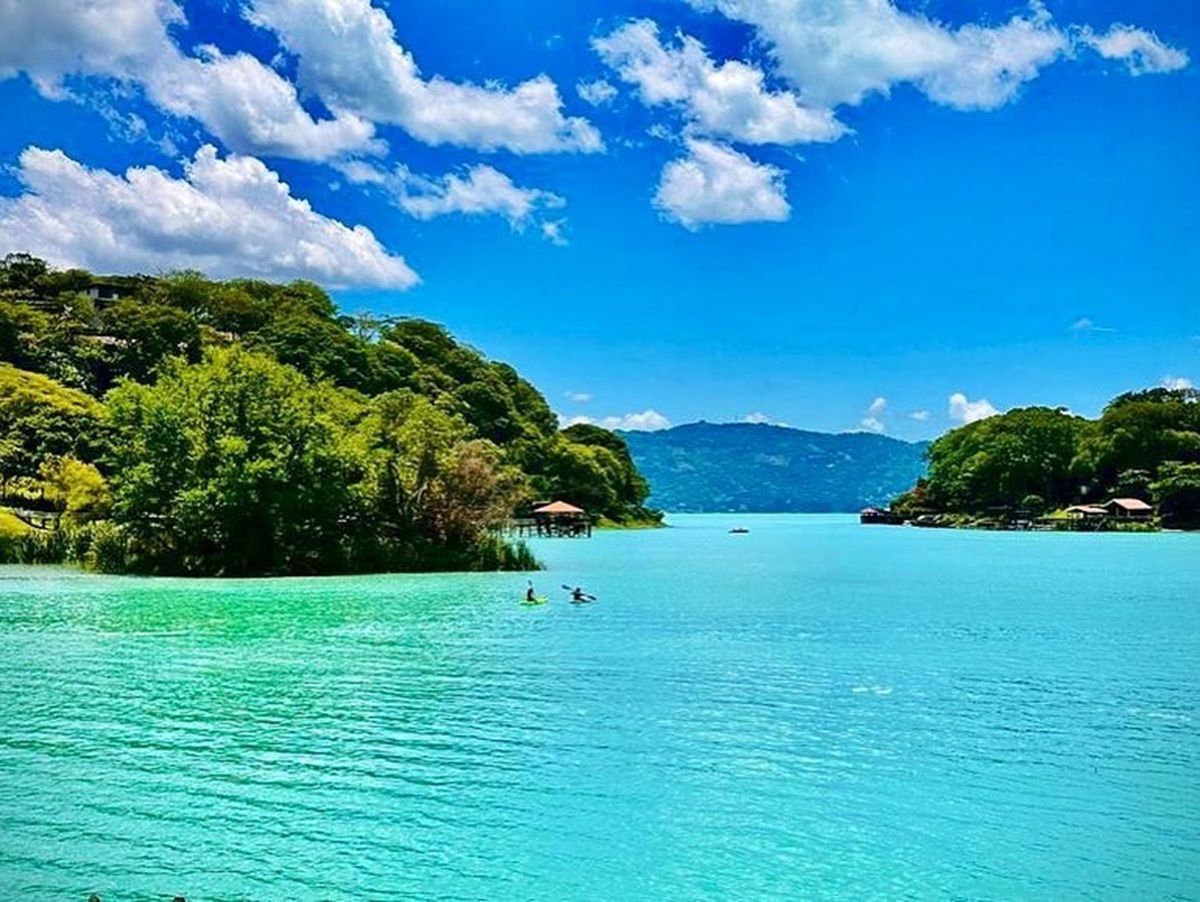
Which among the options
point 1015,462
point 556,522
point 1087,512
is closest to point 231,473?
point 556,522

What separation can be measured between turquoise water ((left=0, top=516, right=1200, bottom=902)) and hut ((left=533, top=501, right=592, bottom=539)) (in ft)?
231

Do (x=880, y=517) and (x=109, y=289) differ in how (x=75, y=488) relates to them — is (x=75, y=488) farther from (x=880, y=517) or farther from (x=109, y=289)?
(x=880, y=517)

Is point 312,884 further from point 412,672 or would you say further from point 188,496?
point 188,496

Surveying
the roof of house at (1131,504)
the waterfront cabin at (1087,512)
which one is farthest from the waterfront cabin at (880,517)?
the roof of house at (1131,504)

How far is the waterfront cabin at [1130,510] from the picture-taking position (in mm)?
121375

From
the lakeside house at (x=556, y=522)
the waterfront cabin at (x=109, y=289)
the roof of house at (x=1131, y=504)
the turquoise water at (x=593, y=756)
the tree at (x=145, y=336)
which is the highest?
the waterfront cabin at (x=109, y=289)

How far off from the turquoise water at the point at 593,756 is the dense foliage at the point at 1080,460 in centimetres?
10229

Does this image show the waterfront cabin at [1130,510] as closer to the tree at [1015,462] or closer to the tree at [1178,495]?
the tree at [1178,495]

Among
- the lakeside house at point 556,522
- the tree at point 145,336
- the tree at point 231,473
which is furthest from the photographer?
the lakeside house at point 556,522

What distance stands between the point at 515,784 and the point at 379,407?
5617 cm

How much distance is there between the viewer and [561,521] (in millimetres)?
112125

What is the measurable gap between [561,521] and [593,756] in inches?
3777

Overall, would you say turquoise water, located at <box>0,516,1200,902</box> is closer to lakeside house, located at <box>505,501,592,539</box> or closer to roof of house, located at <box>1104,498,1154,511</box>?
lakeside house, located at <box>505,501,592,539</box>

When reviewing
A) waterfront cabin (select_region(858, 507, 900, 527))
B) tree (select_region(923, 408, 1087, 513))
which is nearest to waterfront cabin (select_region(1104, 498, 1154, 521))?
tree (select_region(923, 408, 1087, 513))
